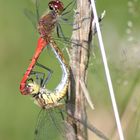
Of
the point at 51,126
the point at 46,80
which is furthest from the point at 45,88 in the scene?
the point at 51,126

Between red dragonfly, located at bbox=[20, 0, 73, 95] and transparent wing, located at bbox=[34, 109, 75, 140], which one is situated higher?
red dragonfly, located at bbox=[20, 0, 73, 95]

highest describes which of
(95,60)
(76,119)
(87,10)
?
(87,10)

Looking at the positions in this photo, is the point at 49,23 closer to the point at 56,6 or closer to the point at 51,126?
the point at 56,6

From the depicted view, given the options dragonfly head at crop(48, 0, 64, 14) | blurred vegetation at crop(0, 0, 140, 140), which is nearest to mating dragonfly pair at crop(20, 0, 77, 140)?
dragonfly head at crop(48, 0, 64, 14)

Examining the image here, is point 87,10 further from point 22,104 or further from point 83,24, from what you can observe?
point 22,104

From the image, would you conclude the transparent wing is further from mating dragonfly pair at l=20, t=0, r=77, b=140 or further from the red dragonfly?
the red dragonfly

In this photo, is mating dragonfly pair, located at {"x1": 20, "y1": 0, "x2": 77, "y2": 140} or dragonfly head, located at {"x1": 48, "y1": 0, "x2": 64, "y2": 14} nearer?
mating dragonfly pair, located at {"x1": 20, "y1": 0, "x2": 77, "y2": 140}

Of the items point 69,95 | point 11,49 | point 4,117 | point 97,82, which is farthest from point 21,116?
point 69,95

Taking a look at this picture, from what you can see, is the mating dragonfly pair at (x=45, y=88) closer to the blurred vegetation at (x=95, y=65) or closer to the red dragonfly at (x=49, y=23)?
the red dragonfly at (x=49, y=23)
